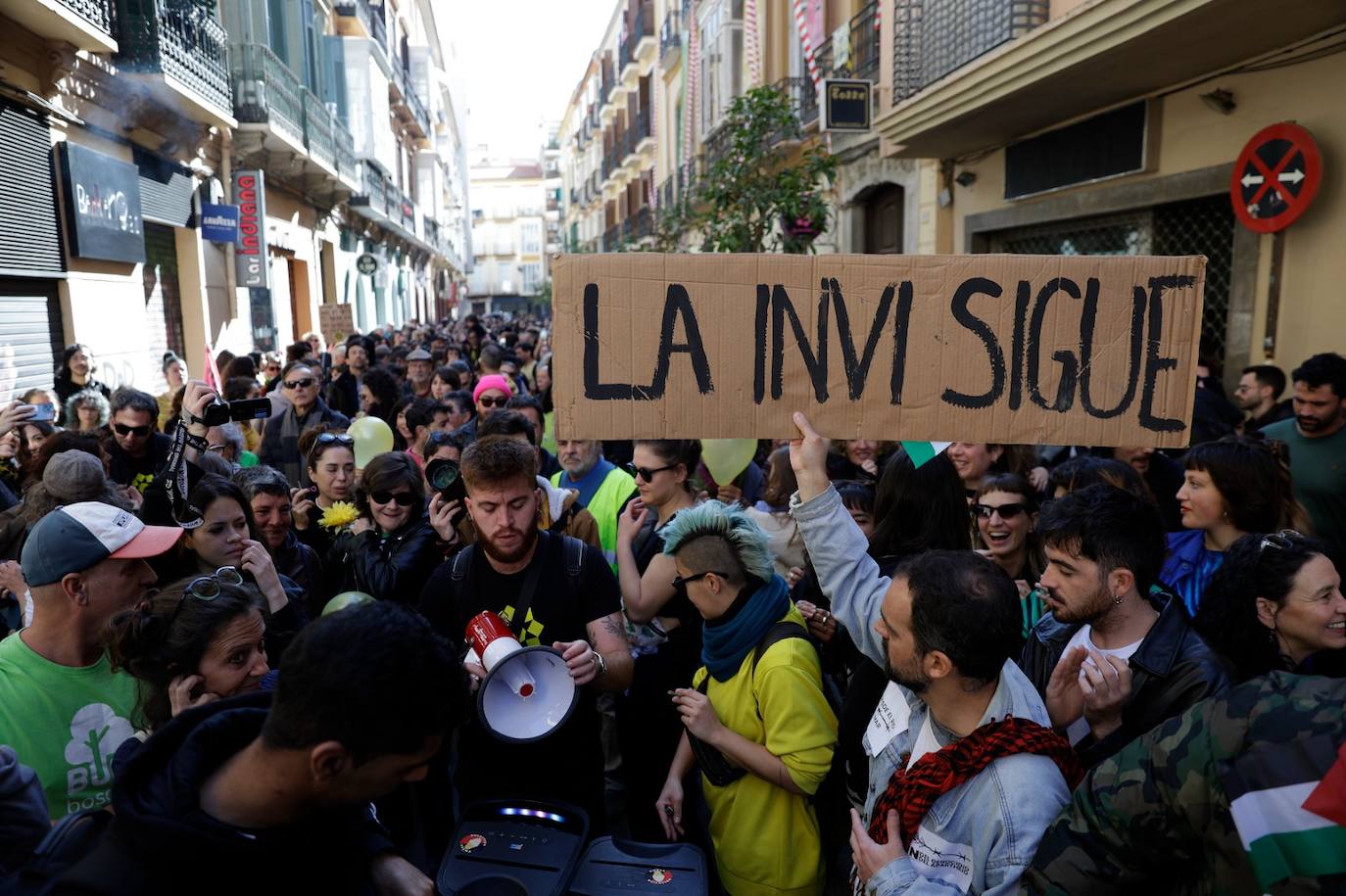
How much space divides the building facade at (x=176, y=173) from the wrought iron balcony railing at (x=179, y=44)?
24 millimetres

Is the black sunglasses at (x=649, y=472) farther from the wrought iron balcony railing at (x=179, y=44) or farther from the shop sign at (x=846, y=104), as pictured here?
the wrought iron balcony railing at (x=179, y=44)

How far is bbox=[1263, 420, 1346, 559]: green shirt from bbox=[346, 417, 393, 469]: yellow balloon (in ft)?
15.5

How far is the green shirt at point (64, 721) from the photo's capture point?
2.06 meters

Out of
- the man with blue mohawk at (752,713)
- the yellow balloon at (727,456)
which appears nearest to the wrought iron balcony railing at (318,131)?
the yellow balloon at (727,456)

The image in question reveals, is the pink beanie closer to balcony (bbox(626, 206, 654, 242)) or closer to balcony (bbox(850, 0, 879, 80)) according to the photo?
balcony (bbox(850, 0, 879, 80))

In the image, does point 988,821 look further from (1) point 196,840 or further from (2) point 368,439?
(2) point 368,439

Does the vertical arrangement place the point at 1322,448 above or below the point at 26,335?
below

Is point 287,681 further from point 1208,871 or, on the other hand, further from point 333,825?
point 1208,871

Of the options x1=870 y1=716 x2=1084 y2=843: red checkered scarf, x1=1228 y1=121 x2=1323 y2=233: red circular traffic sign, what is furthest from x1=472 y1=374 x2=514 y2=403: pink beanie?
x1=1228 y1=121 x2=1323 y2=233: red circular traffic sign

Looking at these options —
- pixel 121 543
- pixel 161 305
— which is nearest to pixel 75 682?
pixel 121 543

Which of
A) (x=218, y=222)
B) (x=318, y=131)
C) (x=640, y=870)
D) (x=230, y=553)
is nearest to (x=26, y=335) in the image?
(x=218, y=222)

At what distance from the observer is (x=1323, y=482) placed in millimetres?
4352

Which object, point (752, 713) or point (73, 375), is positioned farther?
point (73, 375)

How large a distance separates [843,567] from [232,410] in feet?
10.9
